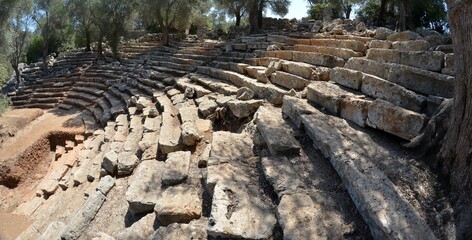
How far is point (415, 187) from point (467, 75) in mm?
993

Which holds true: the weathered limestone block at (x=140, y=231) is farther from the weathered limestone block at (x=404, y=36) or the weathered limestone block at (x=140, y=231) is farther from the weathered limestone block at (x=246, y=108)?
the weathered limestone block at (x=404, y=36)

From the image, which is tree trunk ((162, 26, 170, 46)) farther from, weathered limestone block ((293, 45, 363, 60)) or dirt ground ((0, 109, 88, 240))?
weathered limestone block ((293, 45, 363, 60))

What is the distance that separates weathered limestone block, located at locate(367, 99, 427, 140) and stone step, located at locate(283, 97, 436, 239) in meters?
0.23

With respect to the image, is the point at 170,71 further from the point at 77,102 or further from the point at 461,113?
the point at 461,113

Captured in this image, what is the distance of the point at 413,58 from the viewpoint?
193 inches

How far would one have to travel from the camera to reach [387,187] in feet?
9.55

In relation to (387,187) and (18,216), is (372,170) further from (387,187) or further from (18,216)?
(18,216)

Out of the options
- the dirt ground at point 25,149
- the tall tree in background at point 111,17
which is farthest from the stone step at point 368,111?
the tall tree in background at point 111,17

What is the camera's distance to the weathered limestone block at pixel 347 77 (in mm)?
5209

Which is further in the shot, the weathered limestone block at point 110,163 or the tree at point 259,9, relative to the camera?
the tree at point 259,9

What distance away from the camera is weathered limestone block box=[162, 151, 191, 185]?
4.30 meters

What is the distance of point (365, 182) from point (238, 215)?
1138 millimetres

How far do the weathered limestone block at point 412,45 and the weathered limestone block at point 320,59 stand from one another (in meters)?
1.02

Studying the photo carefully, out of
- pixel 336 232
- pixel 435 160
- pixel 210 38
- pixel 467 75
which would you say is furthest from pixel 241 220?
pixel 210 38
